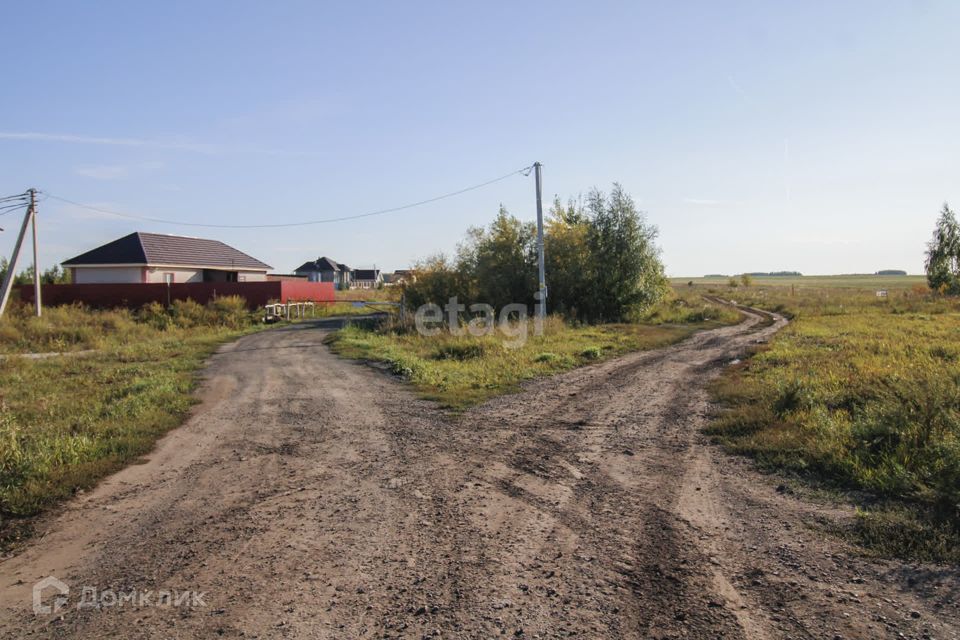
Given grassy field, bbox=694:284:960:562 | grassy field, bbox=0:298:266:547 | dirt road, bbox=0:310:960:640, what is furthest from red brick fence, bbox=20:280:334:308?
grassy field, bbox=694:284:960:562

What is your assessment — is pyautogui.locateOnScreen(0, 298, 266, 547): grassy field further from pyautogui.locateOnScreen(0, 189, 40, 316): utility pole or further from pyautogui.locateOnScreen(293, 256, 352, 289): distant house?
pyautogui.locateOnScreen(293, 256, 352, 289): distant house

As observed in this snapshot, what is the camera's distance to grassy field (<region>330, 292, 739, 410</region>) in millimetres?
11945

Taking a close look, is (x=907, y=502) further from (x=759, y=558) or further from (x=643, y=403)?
(x=643, y=403)

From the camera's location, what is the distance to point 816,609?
3.54 m

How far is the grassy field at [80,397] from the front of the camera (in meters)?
6.10

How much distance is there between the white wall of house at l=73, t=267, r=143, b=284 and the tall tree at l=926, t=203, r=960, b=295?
5805 centimetres

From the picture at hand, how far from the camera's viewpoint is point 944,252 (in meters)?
49.0

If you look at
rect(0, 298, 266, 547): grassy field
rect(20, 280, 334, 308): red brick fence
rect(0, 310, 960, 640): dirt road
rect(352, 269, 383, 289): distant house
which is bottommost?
rect(0, 310, 960, 640): dirt road

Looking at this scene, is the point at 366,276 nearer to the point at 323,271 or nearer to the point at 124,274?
the point at 323,271

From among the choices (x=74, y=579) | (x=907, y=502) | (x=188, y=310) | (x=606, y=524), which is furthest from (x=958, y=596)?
(x=188, y=310)

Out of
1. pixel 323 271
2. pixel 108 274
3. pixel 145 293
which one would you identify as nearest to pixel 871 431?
pixel 145 293

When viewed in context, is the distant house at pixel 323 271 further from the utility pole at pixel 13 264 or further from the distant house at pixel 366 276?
the utility pole at pixel 13 264

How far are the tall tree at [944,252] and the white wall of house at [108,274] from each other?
5805cm

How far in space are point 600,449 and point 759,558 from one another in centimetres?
302
